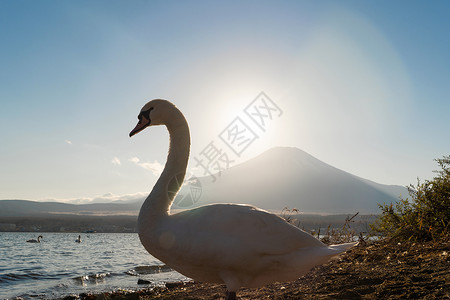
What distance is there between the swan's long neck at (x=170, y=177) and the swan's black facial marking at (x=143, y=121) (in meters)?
0.34

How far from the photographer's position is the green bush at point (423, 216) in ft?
24.8

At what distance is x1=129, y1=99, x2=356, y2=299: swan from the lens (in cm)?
405

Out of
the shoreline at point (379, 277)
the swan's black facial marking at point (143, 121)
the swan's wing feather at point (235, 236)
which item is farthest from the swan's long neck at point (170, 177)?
the shoreline at point (379, 277)

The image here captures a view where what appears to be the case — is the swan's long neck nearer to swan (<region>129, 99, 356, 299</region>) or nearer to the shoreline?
swan (<region>129, 99, 356, 299</region>)

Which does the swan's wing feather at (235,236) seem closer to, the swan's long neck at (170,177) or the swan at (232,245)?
the swan at (232,245)

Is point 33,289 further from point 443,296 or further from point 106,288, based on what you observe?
point 443,296

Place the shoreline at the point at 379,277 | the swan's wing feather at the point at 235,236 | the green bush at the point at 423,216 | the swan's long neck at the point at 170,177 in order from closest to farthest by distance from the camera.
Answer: the swan's wing feather at the point at 235,236 < the shoreline at the point at 379,277 < the swan's long neck at the point at 170,177 < the green bush at the point at 423,216

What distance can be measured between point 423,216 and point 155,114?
252 inches

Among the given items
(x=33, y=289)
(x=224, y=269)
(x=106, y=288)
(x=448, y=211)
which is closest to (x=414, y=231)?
(x=448, y=211)

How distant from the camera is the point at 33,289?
53.4 feet

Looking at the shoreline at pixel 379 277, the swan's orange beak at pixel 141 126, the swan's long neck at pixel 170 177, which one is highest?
the swan's orange beak at pixel 141 126

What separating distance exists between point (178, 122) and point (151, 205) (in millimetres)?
1520

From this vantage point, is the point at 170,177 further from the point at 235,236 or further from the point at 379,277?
the point at 379,277

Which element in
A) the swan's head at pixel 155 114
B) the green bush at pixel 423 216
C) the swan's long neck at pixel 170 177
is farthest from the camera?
the green bush at pixel 423 216
